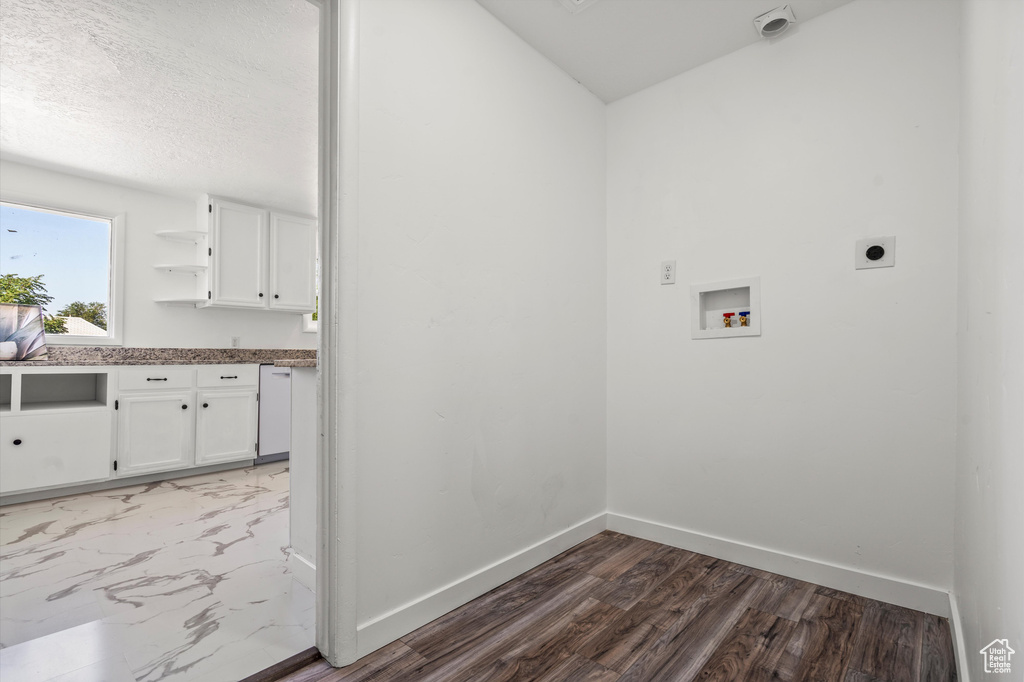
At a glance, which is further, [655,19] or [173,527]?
[173,527]

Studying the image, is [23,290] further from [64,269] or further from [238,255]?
[238,255]

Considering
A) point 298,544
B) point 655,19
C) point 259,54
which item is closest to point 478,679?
point 298,544

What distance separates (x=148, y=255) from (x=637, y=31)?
422 cm

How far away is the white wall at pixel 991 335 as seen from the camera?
2.40ft

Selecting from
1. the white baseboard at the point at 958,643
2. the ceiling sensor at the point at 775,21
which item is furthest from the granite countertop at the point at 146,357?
the white baseboard at the point at 958,643

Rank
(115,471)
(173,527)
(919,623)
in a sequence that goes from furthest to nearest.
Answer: (115,471)
(173,527)
(919,623)

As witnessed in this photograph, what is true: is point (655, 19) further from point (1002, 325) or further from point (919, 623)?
point (919, 623)

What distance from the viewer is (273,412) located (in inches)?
167

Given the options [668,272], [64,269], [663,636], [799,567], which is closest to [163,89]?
[64,269]

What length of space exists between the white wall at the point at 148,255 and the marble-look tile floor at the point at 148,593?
1612 mm

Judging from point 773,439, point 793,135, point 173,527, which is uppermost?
point 793,135

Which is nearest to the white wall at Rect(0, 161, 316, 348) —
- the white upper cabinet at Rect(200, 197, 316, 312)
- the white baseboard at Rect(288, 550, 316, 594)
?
the white upper cabinet at Rect(200, 197, 316, 312)

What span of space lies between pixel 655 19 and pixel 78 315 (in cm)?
453

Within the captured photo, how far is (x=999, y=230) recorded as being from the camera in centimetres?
93
